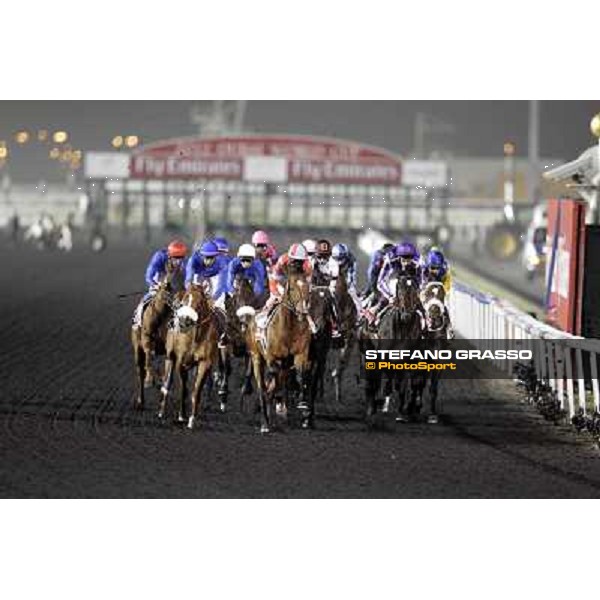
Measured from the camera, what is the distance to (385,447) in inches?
657

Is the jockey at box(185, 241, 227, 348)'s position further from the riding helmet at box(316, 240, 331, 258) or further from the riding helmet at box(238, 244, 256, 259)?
the riding helmet at box(316, 240, 331, 258)

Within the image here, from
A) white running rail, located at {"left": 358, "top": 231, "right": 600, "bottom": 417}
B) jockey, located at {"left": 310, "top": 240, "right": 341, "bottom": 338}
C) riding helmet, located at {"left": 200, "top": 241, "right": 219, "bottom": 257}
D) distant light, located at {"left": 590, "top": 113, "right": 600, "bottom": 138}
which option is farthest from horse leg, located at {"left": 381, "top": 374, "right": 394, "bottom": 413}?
distant light, located at {"left": 590, "top": 113, "right": 600, "bottom": 138}

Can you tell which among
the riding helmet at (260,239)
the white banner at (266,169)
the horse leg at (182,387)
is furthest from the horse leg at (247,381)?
the white banner at (266,169)

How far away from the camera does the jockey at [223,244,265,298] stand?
707 inches

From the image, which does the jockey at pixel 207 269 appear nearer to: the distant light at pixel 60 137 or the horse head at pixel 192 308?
the horse head at pixel 192 308

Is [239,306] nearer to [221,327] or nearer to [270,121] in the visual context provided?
[221,327]

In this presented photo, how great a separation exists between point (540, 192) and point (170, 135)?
549 inches

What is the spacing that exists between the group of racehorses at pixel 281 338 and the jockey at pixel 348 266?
0.06 metres

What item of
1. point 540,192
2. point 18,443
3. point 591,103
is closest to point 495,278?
point 540,192

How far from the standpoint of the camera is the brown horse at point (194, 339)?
1694 cm

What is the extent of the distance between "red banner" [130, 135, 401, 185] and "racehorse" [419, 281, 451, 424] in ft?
30.8

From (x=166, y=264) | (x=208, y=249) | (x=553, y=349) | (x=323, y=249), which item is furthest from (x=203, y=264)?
(x=553, y=349)

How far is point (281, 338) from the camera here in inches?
670

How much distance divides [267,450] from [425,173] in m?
21.4
